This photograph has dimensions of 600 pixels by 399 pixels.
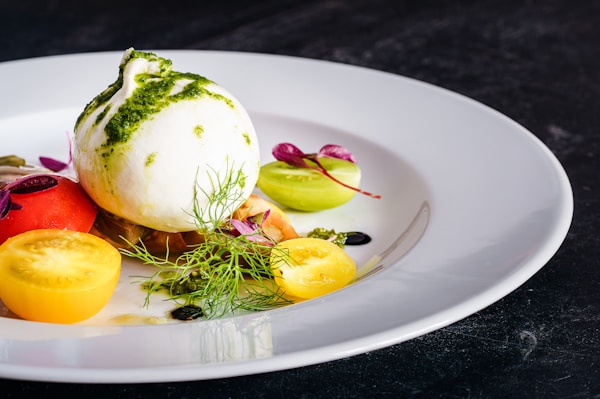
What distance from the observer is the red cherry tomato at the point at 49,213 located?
2016 mm

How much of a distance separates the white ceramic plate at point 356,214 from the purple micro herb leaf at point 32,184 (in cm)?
28

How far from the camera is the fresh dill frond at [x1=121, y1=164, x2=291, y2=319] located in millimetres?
1898

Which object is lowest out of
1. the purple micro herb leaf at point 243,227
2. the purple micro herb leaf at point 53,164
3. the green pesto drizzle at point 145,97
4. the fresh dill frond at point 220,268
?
the fresh dill frond at point 220,268

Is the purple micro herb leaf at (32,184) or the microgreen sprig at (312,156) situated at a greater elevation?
the microgreen sprig at (312,156)

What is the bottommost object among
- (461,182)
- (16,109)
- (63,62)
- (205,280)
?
(205,280)

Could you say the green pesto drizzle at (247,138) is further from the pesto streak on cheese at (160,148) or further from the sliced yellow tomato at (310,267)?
the sliced yellow tomato at (310,267)

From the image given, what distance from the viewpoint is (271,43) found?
3.97 m

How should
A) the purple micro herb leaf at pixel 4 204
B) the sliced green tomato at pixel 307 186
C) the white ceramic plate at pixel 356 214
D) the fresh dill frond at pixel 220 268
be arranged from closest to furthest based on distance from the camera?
the white ceramic plate at pixel 356 214 < the fresh dill frond at pixel 220 268 < the purple micro herb leaf at pixel 4 204 < the sliced green tomato at pixel 307 186

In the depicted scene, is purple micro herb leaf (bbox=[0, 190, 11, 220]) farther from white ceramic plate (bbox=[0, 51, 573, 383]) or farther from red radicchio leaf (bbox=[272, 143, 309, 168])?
red radicchio leaf (bbox=[272, 143, 309, 168])

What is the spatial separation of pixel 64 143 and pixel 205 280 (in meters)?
1.00

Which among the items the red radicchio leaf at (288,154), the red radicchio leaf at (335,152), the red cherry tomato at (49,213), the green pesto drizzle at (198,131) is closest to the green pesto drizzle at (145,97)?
the green pesto drizzle at (198,131)

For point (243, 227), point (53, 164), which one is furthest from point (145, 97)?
point (53, 164)

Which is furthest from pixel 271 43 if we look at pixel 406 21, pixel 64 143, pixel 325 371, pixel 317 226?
pixel 325 371

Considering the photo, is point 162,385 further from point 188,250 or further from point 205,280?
point 188,250
